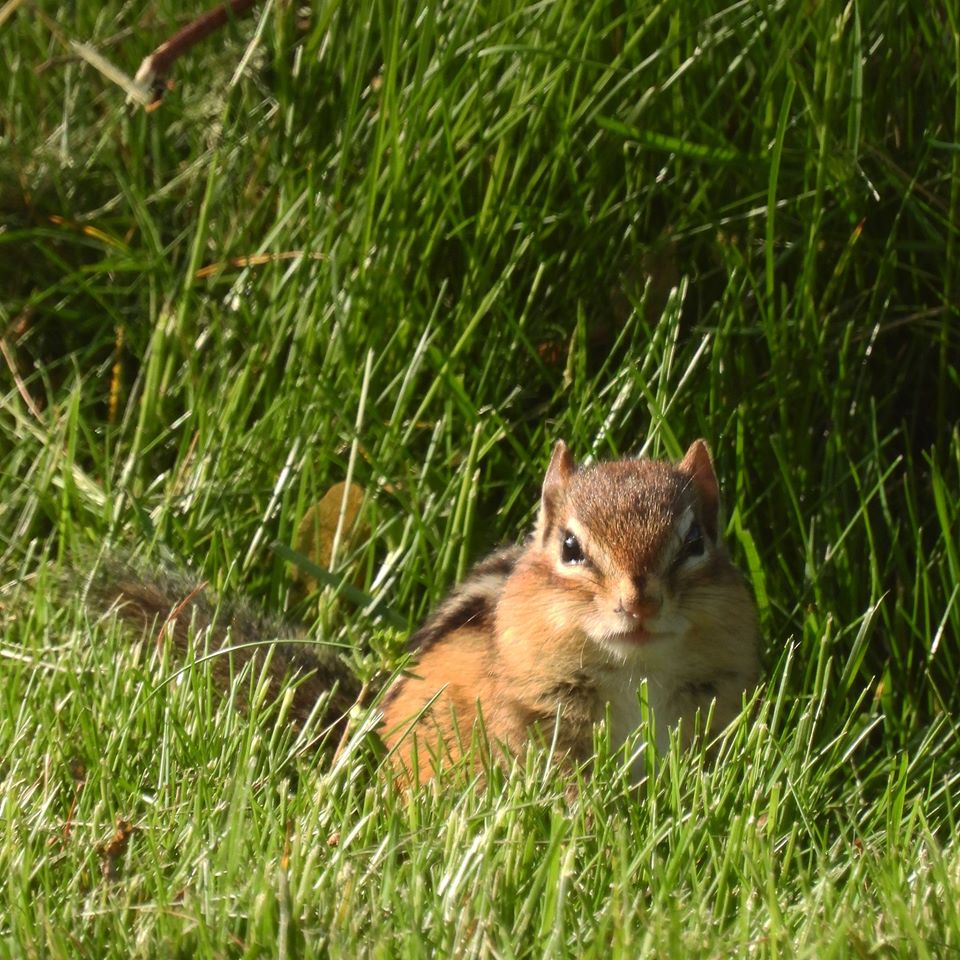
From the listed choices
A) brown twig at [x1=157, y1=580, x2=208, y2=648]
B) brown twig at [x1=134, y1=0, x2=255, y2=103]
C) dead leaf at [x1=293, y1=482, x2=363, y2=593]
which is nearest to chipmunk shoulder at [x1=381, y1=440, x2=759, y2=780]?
brown twig at [x1=157, y1=580, x2=208, y2=648]

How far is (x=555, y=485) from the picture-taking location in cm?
336

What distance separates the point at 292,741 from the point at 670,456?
42.9 inches

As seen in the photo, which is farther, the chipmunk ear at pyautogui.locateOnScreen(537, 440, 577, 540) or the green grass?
the green grass

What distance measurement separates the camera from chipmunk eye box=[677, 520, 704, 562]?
3158 millimetres

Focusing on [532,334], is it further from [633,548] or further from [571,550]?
[633,548]

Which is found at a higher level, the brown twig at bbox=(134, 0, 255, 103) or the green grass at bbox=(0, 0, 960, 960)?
the brown twig at bbox=(134, 0, 255, 103)

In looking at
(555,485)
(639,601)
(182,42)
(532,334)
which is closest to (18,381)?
(182,42)

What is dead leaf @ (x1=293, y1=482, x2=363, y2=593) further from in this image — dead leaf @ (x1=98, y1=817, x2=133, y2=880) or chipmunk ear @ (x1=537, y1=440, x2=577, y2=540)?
dead leaf @ (x1=98, y1=817, x2=133, y2=880)

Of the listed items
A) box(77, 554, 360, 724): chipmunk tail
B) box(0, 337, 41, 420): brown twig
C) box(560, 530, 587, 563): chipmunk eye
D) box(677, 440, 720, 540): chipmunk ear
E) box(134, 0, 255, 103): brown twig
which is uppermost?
box(134, 0, 255, 103): brown twig

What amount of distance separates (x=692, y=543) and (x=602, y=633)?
0.32 meters

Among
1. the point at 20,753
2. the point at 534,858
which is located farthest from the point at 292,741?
the point at 534,858

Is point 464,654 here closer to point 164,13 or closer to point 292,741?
point 292,741

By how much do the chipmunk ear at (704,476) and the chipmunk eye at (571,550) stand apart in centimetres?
30

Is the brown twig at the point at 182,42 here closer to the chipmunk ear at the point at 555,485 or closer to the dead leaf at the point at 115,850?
the chipmunk ear at the point at 555,485
